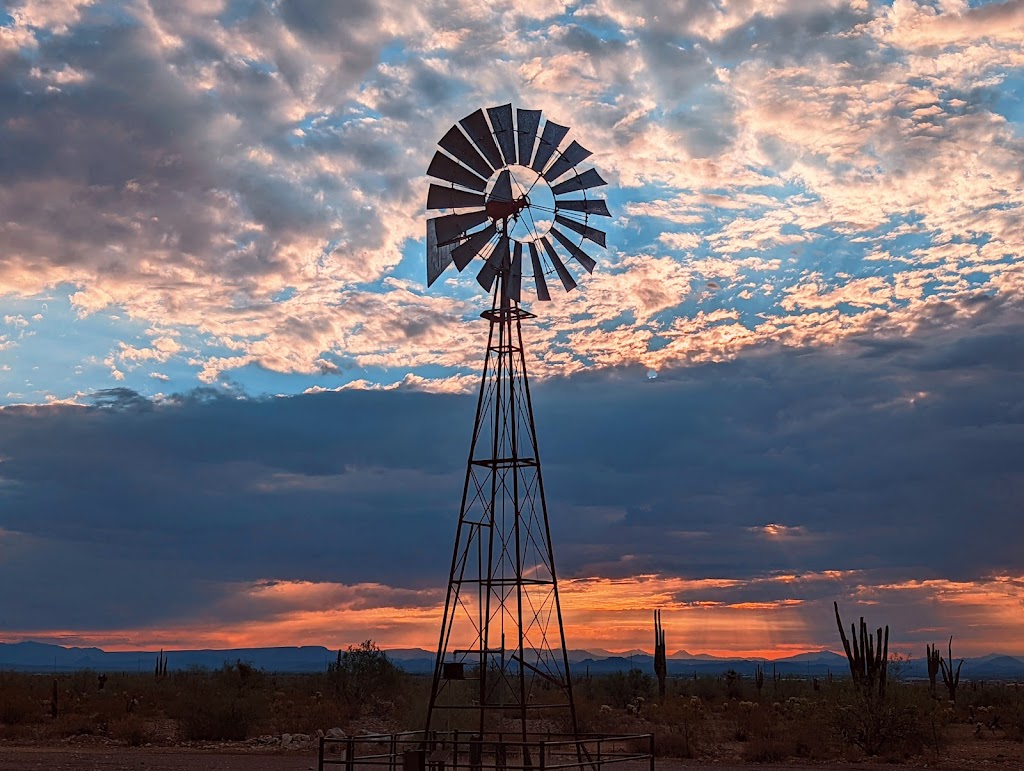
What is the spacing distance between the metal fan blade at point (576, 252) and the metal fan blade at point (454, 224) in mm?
1653

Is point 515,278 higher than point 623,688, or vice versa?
point 515,278

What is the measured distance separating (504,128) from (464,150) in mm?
812

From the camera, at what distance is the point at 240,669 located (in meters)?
48.8

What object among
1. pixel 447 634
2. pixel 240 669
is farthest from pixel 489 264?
pixel 240 669

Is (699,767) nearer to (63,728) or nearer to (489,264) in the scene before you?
(489,264)

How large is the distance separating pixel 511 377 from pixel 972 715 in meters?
36.0

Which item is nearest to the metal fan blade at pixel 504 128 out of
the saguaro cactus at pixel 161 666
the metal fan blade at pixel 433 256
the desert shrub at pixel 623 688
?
the metal fan blade at pixel 433 256

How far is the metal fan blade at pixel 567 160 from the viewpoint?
67.1 feet

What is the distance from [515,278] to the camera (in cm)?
2067

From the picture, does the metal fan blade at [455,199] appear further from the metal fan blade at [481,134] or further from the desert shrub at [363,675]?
the desert shrub at [363,675]

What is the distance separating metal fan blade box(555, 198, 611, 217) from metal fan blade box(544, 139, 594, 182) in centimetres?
63

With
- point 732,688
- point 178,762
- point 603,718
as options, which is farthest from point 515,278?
point 732,688

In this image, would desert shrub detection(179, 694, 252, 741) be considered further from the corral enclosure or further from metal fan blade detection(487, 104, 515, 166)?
metal fan blade detection(487, 104, 515, 166)

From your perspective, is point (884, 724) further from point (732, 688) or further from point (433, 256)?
point (732, 688)
